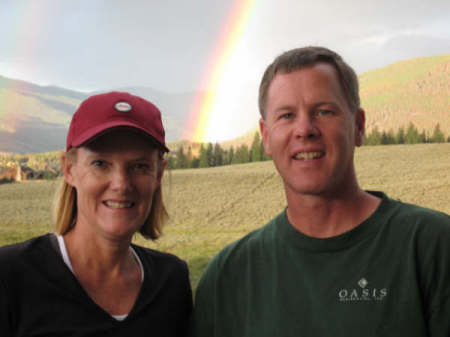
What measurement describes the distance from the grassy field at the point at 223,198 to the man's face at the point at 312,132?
978 centimetres

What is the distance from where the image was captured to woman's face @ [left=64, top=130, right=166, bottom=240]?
1883 mm

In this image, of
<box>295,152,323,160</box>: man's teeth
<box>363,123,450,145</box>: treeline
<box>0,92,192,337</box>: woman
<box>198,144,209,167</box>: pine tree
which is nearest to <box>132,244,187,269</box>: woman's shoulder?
<box>0,92,192,337</box>: woman

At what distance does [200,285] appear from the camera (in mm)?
2100

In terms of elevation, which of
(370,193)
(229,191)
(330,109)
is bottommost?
(229,191)

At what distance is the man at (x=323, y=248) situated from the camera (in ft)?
5.42

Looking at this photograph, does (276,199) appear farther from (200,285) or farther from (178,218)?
(200,285)

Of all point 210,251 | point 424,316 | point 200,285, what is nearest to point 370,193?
point 424,316

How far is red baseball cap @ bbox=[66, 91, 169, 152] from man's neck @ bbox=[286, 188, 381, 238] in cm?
73

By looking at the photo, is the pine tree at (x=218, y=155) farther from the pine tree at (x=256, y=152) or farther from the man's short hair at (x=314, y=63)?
the man's short hair at (x=314, y=63)

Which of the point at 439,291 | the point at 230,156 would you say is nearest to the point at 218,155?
the point at 230,156

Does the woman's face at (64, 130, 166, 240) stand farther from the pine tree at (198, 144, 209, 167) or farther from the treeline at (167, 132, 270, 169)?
the pine tree at (198, 144, 209, 167)

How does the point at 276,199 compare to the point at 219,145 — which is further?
the point at 219,145

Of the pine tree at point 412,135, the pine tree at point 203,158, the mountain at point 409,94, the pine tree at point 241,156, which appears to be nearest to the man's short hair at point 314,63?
the pine tree at point 203,158

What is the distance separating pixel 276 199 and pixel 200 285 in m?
20.3
